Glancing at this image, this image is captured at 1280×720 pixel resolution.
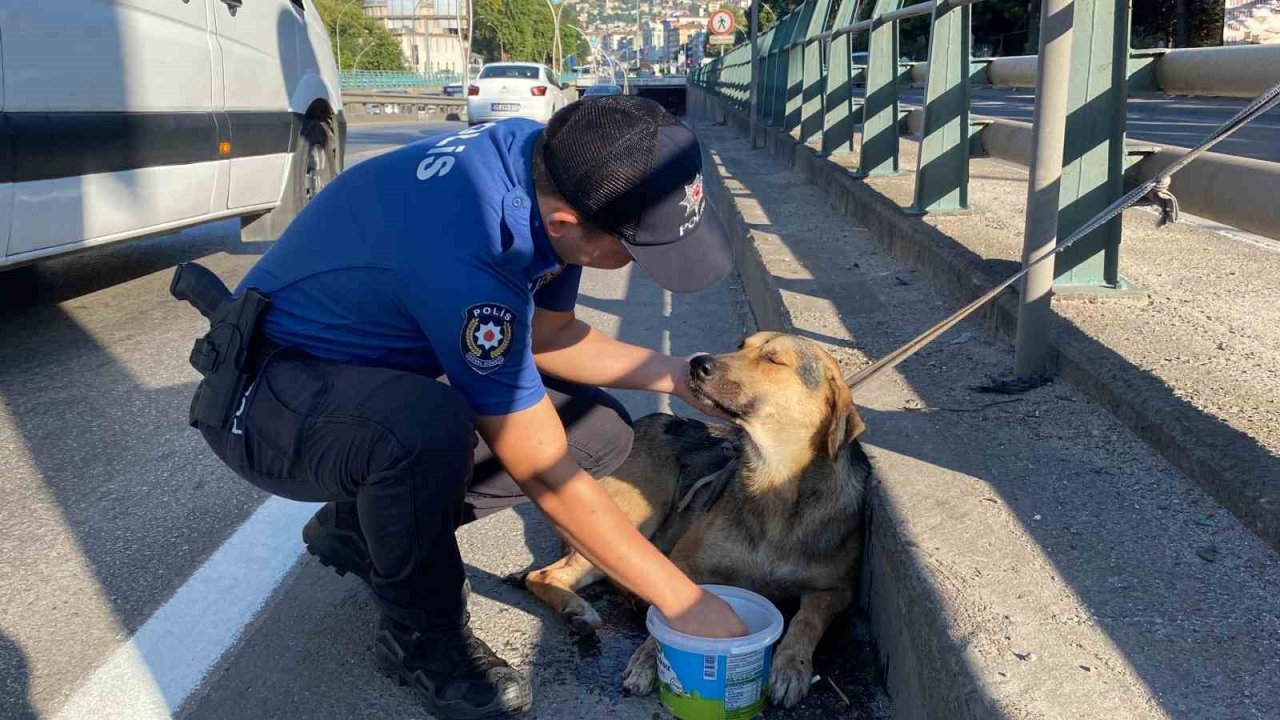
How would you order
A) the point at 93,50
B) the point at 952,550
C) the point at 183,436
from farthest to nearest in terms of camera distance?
the point at 93,50
the point at 183,436
the point at 952,550

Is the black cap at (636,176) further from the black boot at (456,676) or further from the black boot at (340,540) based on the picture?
the black boot at (340,540)

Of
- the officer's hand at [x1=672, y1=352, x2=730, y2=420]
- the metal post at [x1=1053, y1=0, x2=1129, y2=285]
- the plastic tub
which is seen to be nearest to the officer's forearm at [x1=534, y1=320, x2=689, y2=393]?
the officer's hand at [x1=672, y1=352, x2=730, y2=420]

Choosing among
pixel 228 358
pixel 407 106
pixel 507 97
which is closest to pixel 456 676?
pixel 228 358

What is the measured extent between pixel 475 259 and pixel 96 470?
266 cm

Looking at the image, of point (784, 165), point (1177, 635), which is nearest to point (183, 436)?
point (1177, 635)

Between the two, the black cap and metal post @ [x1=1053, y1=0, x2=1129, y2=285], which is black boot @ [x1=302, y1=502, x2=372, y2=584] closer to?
the black cap

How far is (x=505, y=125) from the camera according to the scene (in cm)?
283

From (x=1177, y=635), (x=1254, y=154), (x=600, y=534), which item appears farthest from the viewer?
(x=1254, y=154)

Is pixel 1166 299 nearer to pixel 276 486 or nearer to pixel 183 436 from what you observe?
pixel 276 486

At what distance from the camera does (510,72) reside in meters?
28.6

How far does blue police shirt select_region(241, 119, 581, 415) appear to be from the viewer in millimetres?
2459

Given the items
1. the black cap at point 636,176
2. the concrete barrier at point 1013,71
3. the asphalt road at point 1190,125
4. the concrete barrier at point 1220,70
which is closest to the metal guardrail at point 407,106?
the asphalt road at point 1190,125

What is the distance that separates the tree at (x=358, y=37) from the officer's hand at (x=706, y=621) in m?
107

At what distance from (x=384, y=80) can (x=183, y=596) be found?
283 feet
